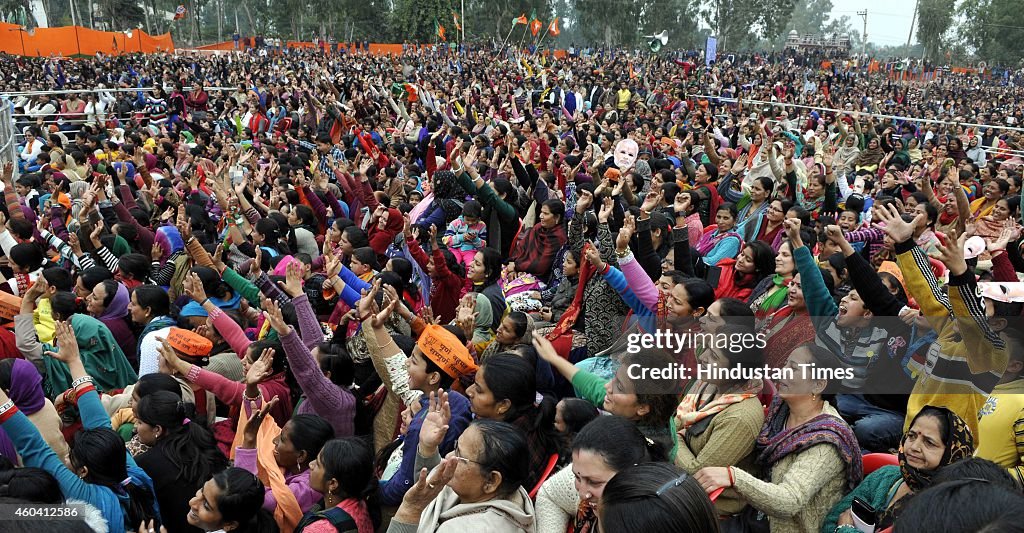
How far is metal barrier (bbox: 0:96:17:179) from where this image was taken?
10.3 m

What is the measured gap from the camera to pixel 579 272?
429 cm

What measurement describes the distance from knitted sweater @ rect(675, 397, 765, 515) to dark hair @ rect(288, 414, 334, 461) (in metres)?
1.35

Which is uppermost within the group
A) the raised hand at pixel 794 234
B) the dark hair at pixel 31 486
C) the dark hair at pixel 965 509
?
the dark hair at pixel 965 509

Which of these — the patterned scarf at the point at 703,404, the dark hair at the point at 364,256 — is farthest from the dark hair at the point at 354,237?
the patterned scarf at the point at 703,404

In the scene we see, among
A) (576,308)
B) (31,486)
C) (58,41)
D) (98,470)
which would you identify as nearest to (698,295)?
(576,308)

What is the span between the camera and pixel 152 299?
13.8ft

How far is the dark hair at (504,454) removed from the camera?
2055 mm

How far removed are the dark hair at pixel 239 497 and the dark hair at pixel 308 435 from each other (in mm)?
345

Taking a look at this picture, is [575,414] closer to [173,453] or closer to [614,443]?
[614,443]

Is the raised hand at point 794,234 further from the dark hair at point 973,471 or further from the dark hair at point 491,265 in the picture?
the dark hair at point 491,265

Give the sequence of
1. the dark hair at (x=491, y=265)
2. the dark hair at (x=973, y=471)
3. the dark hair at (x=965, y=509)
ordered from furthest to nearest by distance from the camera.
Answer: the dark hair at (x=491, y=265), the dark hair at (x=973, y=471), the dark hair at (x=965, y=509)

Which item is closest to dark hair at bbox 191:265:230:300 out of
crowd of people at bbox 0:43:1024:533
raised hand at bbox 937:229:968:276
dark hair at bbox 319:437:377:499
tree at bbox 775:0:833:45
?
crowd of people at bbox 0:43:1024:533

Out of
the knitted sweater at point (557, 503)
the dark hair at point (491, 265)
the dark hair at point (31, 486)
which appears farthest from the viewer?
the dark hair at point (491, 265)

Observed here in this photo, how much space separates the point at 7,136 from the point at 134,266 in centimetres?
803
